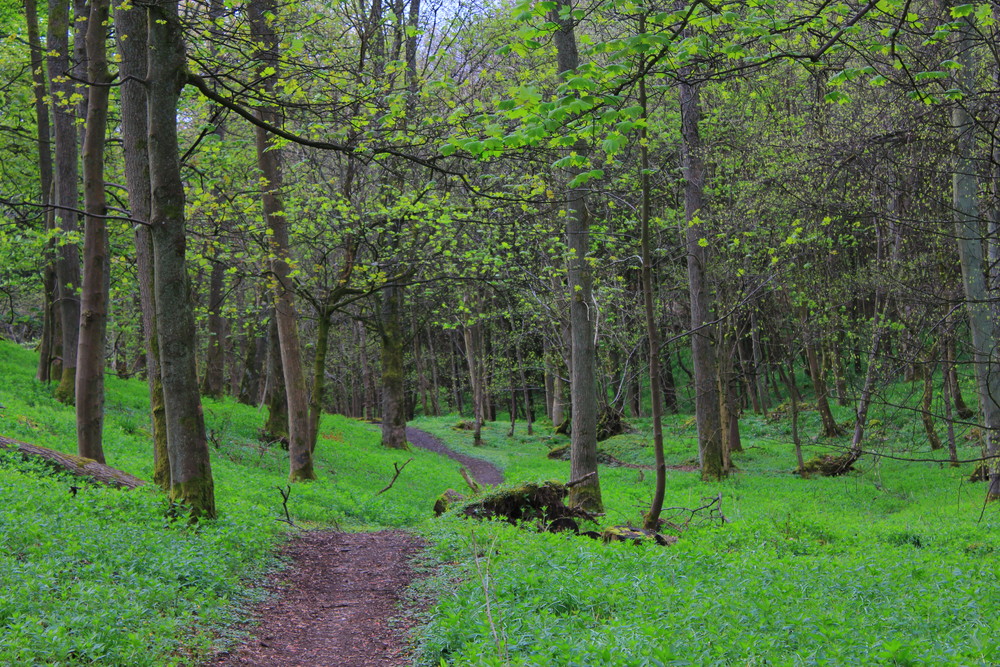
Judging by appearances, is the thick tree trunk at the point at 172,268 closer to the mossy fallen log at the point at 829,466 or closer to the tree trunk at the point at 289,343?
the tree trunk at the point at 289,343

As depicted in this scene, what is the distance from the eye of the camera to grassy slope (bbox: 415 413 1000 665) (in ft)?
14.6

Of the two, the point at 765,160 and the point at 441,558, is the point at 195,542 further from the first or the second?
the point at 765,160

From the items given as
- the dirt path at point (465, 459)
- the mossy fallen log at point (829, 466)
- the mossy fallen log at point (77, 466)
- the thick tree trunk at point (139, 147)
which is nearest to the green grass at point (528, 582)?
the mossy fallen log at point (77, 466)

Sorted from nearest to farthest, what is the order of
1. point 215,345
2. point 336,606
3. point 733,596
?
1. point 733,596
2. point 336,606
3. point 215,345

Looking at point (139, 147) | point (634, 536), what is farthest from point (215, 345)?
point (634, 536)

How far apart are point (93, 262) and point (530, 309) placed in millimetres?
12743

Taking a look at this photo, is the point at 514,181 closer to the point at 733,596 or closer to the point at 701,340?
the point at 701,340

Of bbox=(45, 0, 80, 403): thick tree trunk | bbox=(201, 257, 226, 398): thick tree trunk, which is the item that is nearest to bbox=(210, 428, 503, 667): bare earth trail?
bbox=(45, 0, 80, 403): thick tree trunk

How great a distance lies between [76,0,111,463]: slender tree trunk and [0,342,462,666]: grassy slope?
1.22 metres

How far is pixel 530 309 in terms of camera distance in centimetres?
2073

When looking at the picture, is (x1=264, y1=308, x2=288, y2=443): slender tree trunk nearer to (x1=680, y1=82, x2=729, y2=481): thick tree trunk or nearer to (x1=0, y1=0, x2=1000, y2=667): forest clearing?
(x1=0, y1=0, x2=1000, y2=667): forest clearing

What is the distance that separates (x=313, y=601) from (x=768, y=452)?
1896 cm

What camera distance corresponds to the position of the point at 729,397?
1892cm

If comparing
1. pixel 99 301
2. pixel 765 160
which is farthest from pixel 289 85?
pixel 765 160
